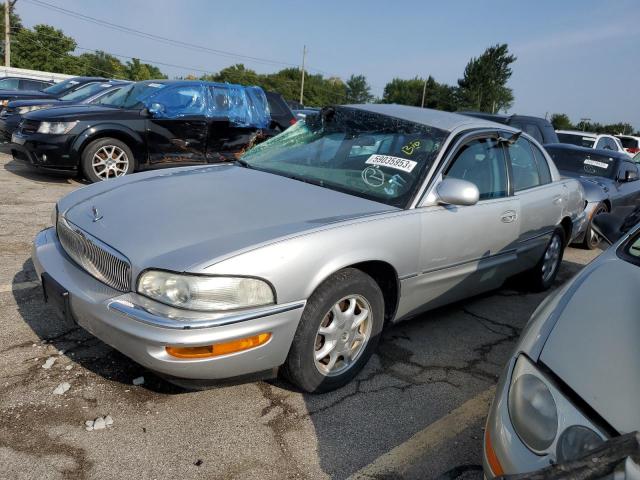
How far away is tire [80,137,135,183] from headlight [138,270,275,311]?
5614 millimetres

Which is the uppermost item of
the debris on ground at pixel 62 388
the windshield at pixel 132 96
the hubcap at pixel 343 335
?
the windshield at pixel 132 96

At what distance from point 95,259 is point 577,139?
14519 millimetres

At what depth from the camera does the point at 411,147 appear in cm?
346

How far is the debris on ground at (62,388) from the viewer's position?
263 cm

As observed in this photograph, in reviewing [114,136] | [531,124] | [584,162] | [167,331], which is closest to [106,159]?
[114,136]

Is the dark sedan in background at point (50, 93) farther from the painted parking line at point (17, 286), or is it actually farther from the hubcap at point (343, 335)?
the hubcap at point (343, 335)

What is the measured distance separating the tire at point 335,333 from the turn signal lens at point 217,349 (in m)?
0.27

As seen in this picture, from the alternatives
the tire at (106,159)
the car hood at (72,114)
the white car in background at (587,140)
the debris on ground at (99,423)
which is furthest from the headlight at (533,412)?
the white car in background at (587,140)

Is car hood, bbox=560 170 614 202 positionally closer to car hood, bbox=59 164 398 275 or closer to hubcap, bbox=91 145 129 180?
car hood, bbox=59 164 398 275

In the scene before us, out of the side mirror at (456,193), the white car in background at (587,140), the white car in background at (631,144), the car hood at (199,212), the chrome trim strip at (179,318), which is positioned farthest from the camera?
the white car in background at (631,144)

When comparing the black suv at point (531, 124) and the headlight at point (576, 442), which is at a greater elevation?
the black suv at point (531, 124)

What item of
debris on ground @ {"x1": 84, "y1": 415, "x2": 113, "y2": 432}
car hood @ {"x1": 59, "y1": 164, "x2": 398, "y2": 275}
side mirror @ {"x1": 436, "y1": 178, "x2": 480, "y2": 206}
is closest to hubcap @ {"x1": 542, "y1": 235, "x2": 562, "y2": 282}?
side mirror @ {"x1": 436, "y1": 178, "x2": 480, "y2": 206}

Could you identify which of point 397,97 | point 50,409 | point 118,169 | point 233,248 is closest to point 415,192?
point 233,248

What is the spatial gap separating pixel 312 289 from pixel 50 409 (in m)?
1.36
